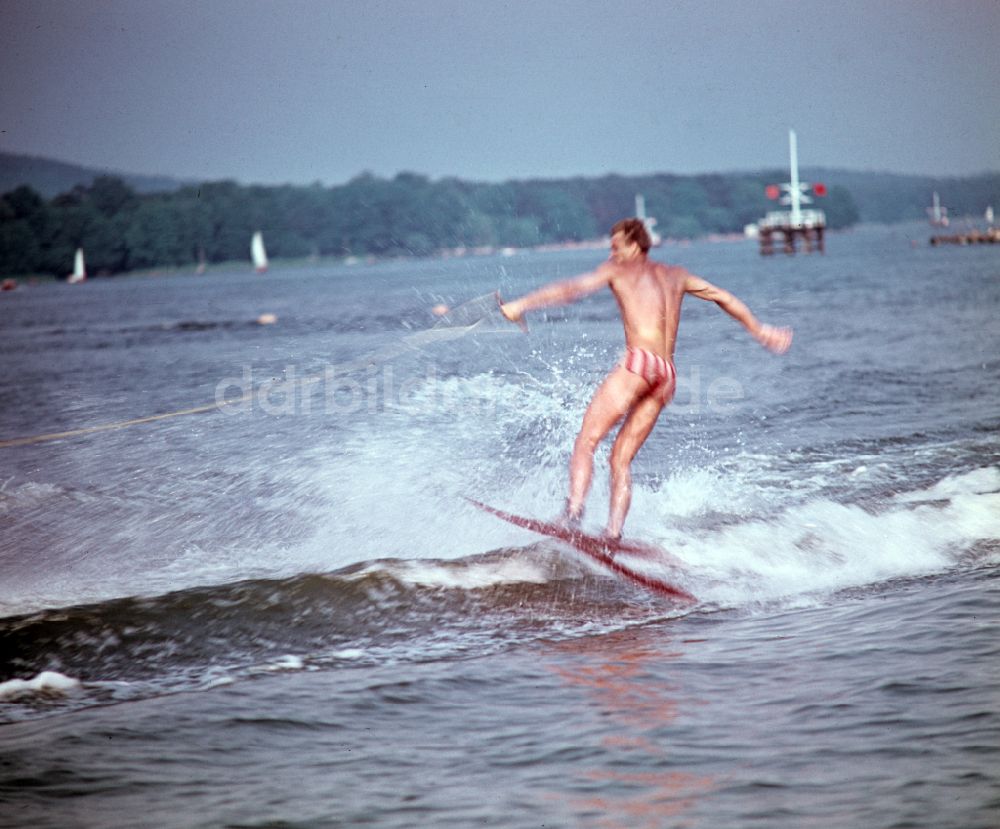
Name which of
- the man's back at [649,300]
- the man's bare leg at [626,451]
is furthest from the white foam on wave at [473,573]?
the man's back at [649,300]

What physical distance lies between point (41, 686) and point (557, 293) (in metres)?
3.49

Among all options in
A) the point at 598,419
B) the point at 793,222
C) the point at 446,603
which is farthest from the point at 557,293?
the point at 793,222

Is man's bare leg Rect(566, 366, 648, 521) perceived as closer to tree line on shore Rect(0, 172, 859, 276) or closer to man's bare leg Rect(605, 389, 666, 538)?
man's bare leg Rect(605, 389, 666, 538)

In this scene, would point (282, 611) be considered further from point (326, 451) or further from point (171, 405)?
point (171, 405)

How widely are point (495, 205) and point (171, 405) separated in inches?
3341

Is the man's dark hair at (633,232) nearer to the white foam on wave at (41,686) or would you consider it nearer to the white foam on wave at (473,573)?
the white foam on wave at (473,573)

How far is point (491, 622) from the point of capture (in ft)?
22.7

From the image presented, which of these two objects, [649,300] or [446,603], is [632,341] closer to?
[649,300]

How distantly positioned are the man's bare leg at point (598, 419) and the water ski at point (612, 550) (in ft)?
0.55

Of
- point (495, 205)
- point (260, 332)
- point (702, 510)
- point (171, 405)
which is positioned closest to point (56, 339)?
point (260, 332)

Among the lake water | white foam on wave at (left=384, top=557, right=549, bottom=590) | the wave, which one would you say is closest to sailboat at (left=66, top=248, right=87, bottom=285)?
the lake water

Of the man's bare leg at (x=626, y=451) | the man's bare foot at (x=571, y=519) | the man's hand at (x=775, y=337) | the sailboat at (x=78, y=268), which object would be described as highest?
the sailboat at (x=78, y=268)

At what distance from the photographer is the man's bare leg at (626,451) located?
306 inches

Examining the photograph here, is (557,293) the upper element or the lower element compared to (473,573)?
upper
